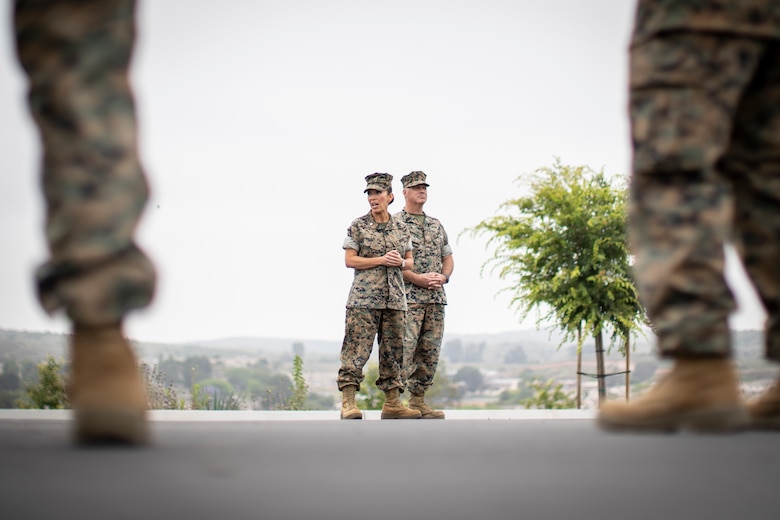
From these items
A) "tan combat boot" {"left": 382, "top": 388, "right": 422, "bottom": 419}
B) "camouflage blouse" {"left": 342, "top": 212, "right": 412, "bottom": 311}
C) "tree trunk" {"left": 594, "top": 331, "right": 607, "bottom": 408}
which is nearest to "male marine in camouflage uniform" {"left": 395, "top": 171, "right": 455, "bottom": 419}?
"tan combat boot" {"left": 382, "top": 388, "right": 422, "bottom": 419}

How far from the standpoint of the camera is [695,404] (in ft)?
8.91

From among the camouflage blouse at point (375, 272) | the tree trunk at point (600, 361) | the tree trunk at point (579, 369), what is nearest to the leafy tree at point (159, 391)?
the camouflage blouse at point (375, 272)

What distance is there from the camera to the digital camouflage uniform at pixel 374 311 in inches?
334

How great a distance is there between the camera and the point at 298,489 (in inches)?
67.8

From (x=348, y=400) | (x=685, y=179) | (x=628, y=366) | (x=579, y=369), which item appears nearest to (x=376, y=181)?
(x=348, y=400)

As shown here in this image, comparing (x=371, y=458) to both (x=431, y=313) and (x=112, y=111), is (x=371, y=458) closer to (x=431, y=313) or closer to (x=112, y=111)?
(x=112, y=111)

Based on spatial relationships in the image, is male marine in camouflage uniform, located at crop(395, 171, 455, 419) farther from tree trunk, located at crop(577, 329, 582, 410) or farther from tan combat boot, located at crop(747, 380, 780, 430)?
tree trunk, located at crop(577, 329, 582, 410)

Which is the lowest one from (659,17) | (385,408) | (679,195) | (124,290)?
(385,408)

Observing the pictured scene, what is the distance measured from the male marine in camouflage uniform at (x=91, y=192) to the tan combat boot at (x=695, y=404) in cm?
143

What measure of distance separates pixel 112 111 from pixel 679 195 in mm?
1639

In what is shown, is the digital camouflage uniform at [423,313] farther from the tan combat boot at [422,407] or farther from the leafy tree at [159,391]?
the leafy tree at [159,391]

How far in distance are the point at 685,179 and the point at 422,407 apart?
6.62 metres

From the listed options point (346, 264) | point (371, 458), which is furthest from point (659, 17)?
point (346, 264)

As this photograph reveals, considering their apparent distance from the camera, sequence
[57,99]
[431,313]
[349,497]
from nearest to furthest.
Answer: [349,497] → [57,99] → [431,313]
